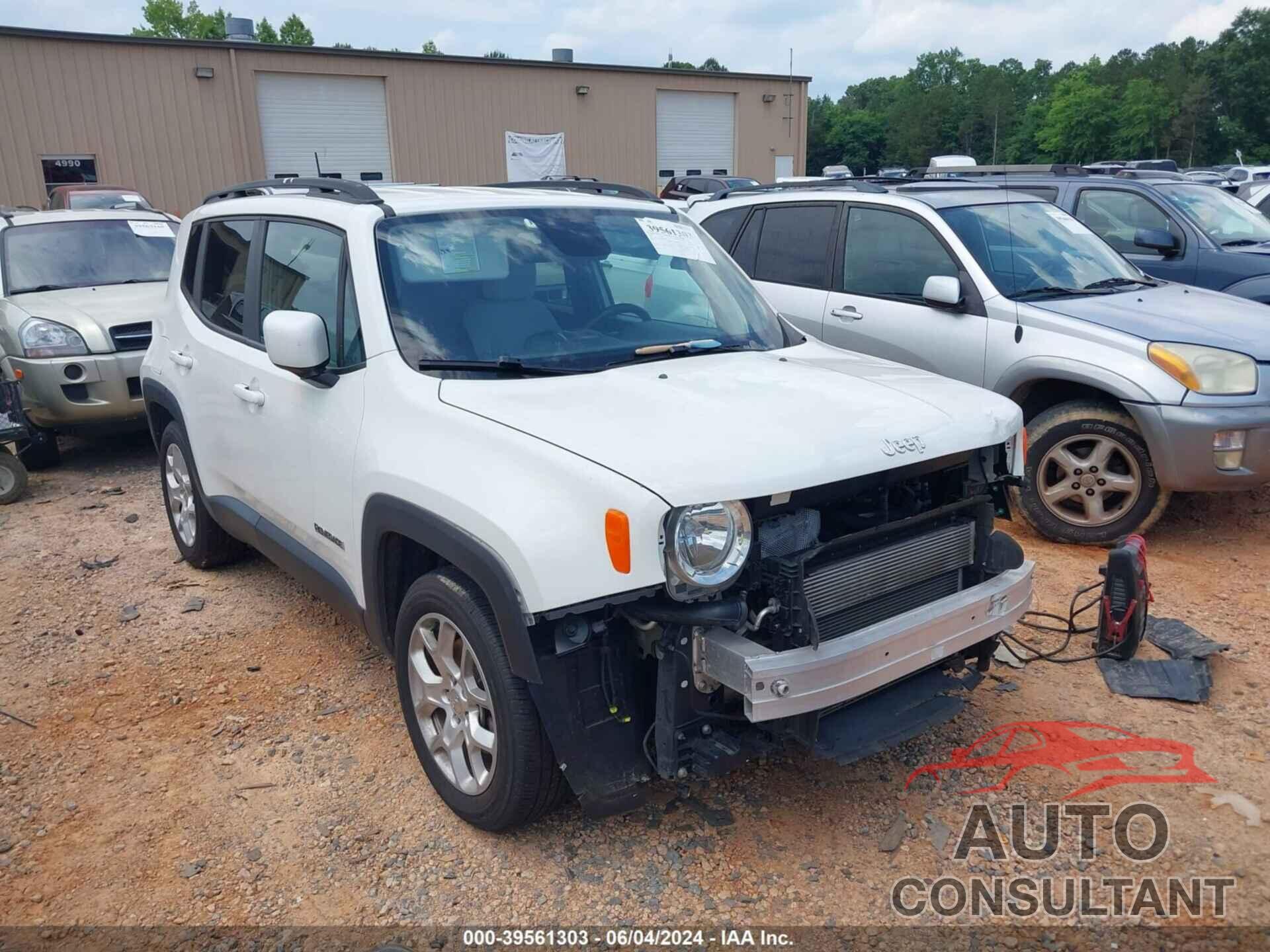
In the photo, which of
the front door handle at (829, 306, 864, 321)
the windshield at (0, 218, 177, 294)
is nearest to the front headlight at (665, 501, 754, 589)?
the front door handle at (829, 306, 864, 321)

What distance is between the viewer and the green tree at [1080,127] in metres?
66.1

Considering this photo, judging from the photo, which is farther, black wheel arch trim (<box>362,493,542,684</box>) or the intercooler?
the intercooler

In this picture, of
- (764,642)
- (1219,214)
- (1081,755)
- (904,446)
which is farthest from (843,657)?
(1219,214)

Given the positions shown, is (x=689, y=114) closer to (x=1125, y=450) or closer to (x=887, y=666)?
(x=1125, y=450)

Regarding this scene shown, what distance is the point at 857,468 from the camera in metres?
2.67

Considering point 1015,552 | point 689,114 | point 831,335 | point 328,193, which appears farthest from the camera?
point 689,114

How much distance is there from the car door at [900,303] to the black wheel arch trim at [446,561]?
12.5ft

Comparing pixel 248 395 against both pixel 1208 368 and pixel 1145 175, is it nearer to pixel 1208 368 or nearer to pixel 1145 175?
pixel 1208 368

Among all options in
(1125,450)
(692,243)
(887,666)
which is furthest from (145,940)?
(1125,450)

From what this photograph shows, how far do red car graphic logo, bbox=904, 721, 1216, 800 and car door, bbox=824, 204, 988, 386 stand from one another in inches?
100

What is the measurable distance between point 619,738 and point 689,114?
27.6 metres

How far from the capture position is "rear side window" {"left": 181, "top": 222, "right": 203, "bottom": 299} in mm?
4758

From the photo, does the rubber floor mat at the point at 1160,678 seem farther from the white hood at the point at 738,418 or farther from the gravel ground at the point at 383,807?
the white hood at the point at 738,418

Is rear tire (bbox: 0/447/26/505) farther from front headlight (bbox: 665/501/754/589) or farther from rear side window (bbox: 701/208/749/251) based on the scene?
front headlight (bbox: 665/501/754/589)
